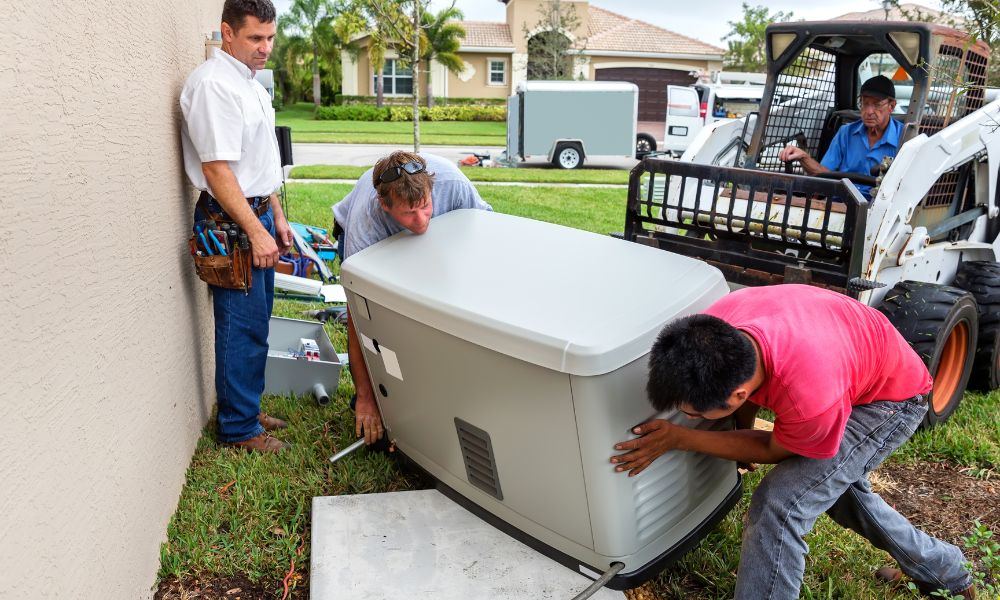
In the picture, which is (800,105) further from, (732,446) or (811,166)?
(732,446)

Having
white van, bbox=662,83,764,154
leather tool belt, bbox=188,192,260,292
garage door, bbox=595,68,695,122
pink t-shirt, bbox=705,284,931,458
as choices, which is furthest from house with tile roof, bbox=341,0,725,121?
pink t-shirt, bbox=705,284,931,458

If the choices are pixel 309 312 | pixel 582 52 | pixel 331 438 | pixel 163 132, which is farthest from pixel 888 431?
pixel 582 52

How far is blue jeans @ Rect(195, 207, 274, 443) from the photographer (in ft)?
10.8

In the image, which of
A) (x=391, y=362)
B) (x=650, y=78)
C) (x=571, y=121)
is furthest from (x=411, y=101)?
(x=391, y=362)

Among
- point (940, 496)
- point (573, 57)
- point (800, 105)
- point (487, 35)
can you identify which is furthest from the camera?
point (487, 35)

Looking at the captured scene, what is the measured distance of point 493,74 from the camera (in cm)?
3828

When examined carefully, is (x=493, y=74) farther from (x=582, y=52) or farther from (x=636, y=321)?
(x=636, y=321)

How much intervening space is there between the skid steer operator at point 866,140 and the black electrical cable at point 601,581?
2858 millimetres

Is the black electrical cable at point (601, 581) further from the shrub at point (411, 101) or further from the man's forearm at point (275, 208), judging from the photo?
the shrub at point (411, 101)

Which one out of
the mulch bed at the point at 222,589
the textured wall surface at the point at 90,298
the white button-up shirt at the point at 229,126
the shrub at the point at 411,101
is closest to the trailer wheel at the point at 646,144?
the shrub at the point at 411,101

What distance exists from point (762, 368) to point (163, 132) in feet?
8.03

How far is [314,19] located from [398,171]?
4046 centimetres

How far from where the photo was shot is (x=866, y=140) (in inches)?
180

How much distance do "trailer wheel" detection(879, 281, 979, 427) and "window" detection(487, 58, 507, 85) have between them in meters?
35.9
